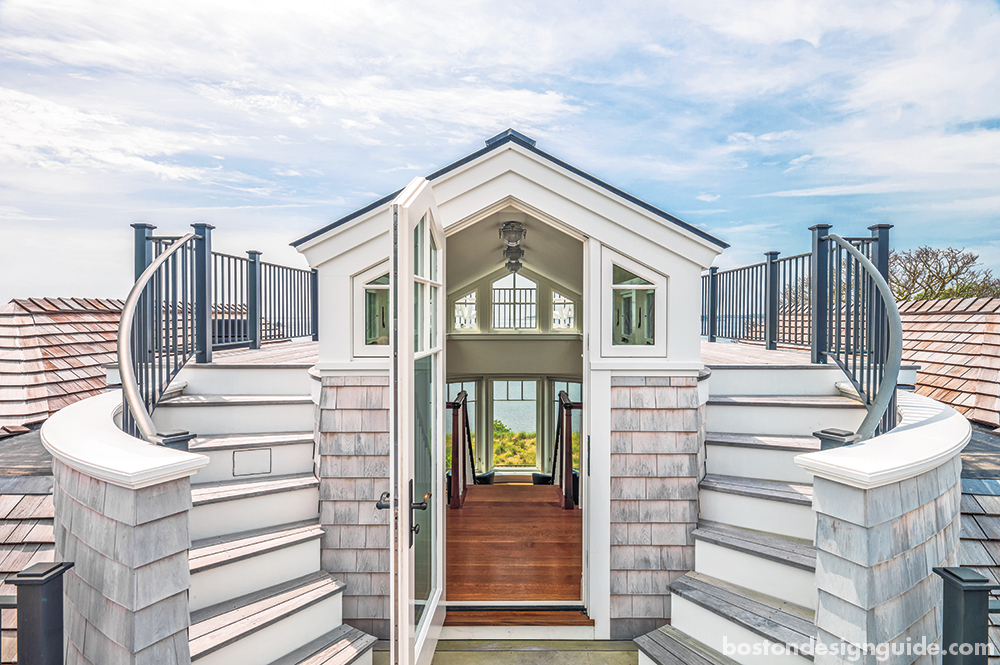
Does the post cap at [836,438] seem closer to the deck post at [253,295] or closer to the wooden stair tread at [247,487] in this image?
the wooden stair tread at [247,487]

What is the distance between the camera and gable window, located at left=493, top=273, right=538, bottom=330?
30.1 ft

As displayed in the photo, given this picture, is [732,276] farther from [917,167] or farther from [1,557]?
[917,167]

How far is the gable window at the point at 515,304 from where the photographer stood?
30.1 ft

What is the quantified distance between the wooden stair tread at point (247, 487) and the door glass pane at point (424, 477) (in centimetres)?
81

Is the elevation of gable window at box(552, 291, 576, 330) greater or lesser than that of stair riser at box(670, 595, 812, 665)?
greater

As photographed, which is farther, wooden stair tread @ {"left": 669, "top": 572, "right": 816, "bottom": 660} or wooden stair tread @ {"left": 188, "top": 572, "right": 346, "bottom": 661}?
wooden stair tread @ {"left": 669, "top": 572, "right": 816, "bottom": 660}

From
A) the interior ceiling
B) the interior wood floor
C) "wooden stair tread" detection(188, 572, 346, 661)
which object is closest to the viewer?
"wooden stair tread" detection(188, 572, 346, 661)

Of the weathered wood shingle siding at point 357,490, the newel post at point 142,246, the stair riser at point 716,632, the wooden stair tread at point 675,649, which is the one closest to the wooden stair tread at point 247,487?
the weathered wood shingle siding at point 357,490

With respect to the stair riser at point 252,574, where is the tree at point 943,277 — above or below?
above

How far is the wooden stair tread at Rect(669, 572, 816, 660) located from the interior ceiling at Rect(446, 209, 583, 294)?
8.61 feet

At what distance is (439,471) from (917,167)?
28.8m

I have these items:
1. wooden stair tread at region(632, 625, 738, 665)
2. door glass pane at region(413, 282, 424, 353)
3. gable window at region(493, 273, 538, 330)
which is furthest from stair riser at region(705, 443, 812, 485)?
gable window at region(493, 273, 538, 330)

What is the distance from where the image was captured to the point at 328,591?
271 cm

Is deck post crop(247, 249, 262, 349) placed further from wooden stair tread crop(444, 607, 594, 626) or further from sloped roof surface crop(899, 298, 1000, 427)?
sloped roof surface crop(899, 298, 1000, 427)
